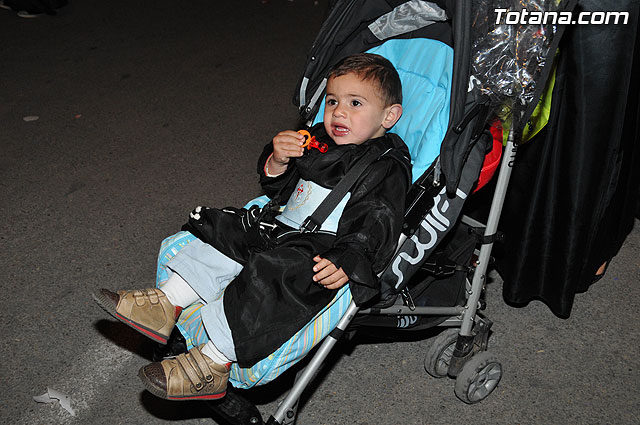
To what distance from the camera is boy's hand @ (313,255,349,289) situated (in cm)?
187

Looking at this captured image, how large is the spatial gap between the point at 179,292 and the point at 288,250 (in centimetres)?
41

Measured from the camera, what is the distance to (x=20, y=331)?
9.09 ft

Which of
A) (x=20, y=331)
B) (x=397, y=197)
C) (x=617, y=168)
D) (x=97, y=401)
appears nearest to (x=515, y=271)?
(x=617, y=168)

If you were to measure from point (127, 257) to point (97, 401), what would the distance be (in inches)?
34.4

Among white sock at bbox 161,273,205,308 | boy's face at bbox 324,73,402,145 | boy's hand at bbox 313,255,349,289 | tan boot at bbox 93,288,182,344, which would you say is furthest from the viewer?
boy's face at bbox 324,73,402,145

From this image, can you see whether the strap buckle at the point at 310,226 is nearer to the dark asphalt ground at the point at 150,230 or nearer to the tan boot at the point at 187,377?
the tan boot at the point at 187,377

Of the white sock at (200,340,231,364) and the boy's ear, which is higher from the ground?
the boy's ear

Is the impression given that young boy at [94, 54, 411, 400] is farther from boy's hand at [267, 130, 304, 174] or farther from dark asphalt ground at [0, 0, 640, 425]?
dark asphalt ground at [0, 0, 640, 425]

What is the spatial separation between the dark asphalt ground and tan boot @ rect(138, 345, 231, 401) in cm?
58

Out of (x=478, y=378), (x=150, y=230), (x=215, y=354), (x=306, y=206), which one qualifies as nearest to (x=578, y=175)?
(x=478, y=378)

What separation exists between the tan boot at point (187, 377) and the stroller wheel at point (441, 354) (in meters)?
0.90

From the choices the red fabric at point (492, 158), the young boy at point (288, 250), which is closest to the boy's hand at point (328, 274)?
the young boy at point (288, 250)

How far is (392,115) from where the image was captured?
2291 millimetres

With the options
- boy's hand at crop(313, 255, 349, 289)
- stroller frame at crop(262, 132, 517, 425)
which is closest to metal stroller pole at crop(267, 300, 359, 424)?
stroller frame at crop(262, 132, 517, 425)
